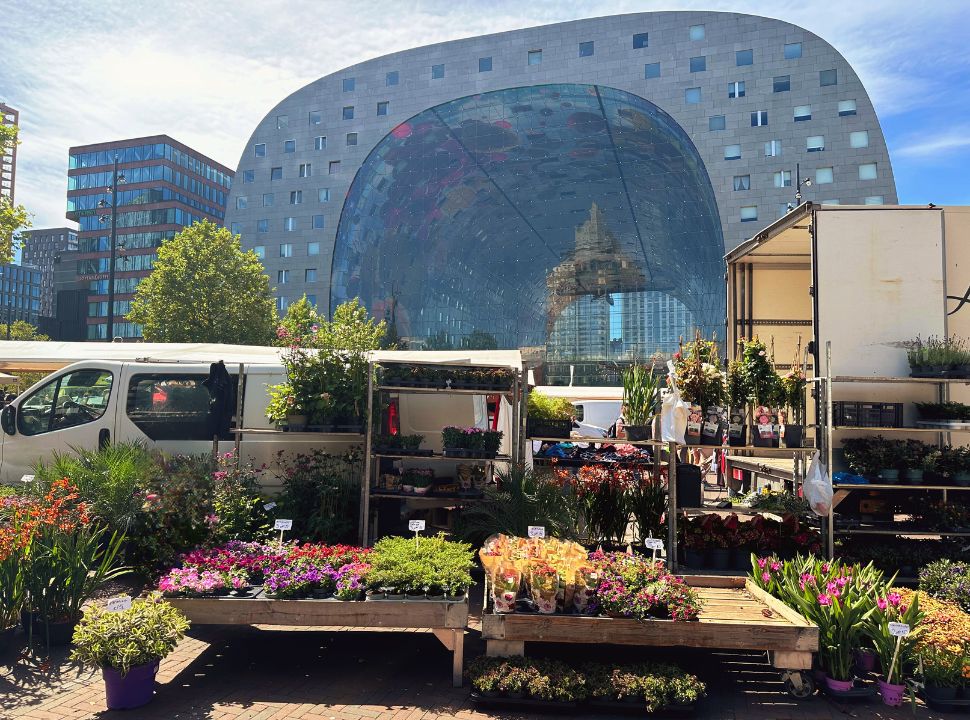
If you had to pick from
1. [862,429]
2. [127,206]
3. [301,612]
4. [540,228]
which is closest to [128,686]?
[301,612]

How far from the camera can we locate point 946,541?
7684 millimetres

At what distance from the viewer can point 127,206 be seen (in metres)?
86.2

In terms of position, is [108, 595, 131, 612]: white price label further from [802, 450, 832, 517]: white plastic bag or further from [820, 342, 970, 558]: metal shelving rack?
[820, 342, 970, 558]: metal shelving rack

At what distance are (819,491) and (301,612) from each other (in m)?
4.93

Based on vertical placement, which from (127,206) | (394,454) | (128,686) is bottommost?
(128,686)

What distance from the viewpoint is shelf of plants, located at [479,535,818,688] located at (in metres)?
5.06

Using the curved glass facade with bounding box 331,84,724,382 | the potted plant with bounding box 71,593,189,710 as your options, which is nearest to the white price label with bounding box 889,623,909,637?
the potted plant with bounding box 71,593,189,710

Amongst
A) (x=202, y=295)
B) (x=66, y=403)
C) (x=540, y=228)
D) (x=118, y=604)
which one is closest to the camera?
(x=118, y=604)

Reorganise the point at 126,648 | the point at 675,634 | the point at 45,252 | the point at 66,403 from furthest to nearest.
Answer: the point at 45,252 < the point at 66,403 < the point at 675,634 < the point at 126,648

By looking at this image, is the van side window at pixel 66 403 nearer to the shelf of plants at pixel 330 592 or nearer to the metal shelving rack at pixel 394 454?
the metal shelving rack at pixel 394 454

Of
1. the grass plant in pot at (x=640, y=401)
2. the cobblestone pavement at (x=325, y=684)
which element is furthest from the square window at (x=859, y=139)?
the cobblestone pavement at (x=325, y=684)

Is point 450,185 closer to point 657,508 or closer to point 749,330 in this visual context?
point 749,330

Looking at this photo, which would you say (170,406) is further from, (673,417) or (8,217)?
(8,217)

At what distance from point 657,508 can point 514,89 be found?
40.2 m
